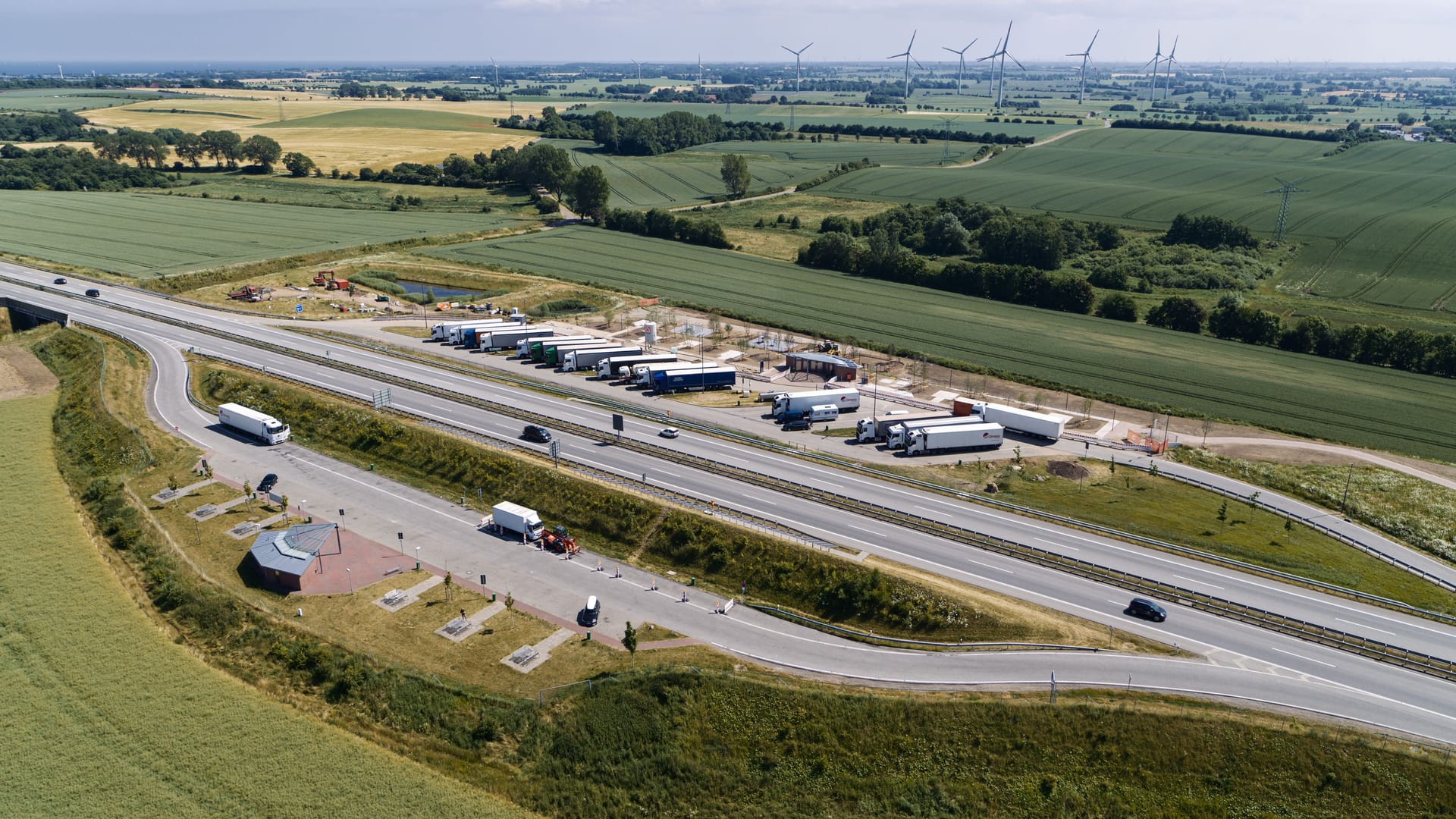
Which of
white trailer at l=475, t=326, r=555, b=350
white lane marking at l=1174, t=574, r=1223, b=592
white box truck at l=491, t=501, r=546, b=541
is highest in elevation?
white trailer at l=475, t=326, r=555, b=350

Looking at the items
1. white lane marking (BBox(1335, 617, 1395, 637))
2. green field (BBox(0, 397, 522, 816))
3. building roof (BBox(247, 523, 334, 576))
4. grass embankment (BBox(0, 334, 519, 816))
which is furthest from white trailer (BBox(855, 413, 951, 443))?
grass embankment (BBox(0, 334, 519, 816))

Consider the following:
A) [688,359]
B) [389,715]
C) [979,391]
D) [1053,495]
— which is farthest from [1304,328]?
[389,715]

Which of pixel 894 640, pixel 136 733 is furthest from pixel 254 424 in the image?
pixel 894 640

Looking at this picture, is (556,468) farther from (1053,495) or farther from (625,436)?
(1053,495)

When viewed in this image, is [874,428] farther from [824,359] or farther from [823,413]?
[824,359]

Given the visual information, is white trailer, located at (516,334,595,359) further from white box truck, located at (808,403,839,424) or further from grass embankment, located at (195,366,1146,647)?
white box truck, located at (808,403,839,424)

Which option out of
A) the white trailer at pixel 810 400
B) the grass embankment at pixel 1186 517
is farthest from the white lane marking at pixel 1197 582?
the white trailer at pixel 810 400

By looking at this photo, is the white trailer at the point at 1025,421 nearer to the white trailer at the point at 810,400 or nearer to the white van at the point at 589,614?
the white trailer at the point at 810,400
